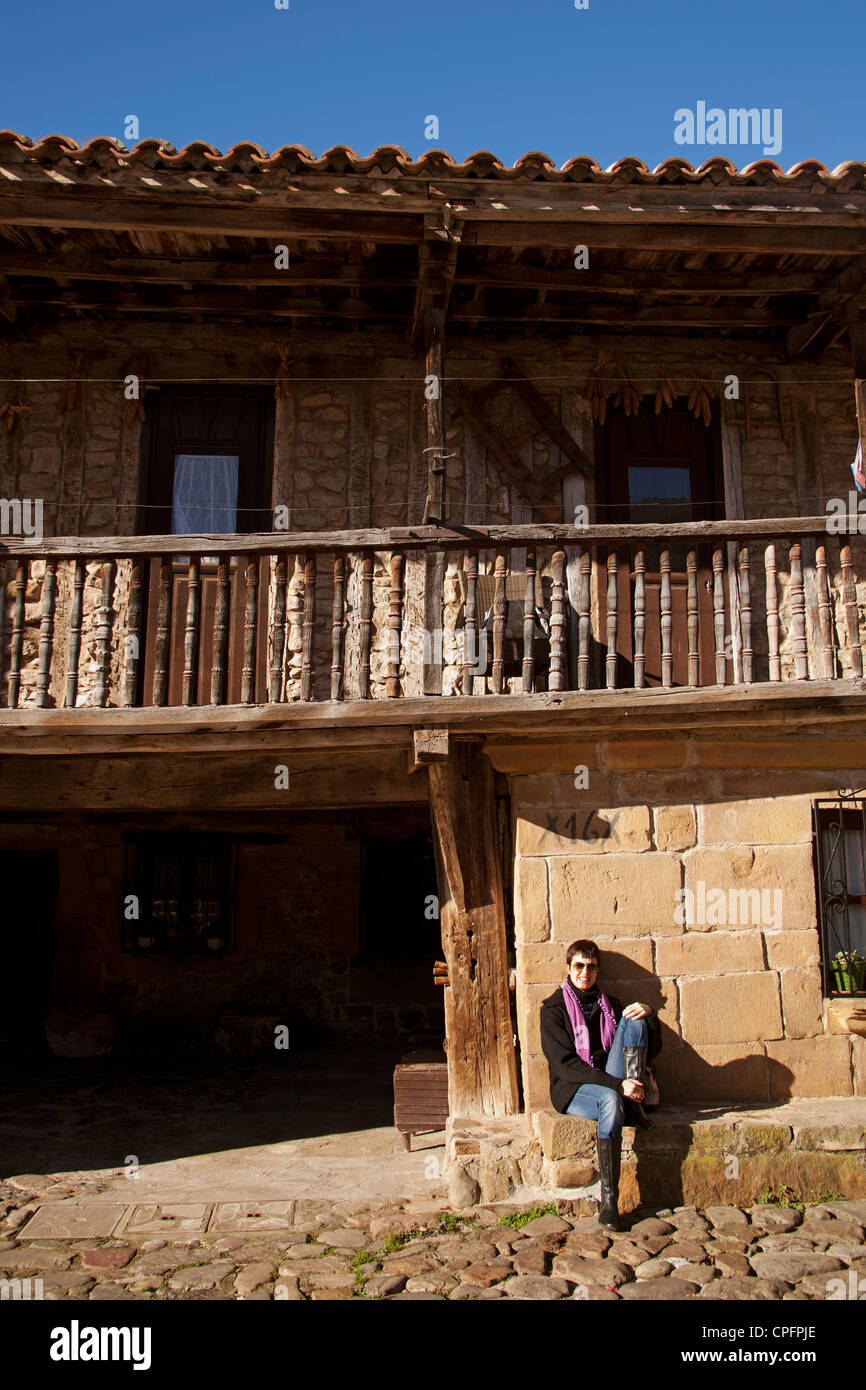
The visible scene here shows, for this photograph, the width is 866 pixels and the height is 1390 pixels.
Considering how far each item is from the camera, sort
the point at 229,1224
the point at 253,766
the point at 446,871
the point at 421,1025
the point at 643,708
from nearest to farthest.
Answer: the point at 229,1224
the point at 643,708
the point at 446,871
the point at 253,766
the point at 421,1025

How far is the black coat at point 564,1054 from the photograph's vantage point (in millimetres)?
4855

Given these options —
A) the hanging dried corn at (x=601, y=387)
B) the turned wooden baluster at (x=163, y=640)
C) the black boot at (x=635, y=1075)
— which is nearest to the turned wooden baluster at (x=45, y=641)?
the turned wooden baluster at (x=163, y=640)

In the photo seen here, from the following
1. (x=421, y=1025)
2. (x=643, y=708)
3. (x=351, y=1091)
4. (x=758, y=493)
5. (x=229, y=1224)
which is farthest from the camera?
(x=421, y=1025)

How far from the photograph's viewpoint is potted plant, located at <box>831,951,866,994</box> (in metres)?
5.45

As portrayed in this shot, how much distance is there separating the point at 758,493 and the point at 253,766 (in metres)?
3.76

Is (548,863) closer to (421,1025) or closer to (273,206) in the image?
(273,206)

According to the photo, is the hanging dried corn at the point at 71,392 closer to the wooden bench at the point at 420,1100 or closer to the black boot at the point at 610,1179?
the wooden bench at the point at 420,1100

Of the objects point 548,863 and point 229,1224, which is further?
point 548,863

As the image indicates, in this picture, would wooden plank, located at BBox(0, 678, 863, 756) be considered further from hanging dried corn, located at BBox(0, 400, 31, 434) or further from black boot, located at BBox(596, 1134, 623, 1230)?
hanging dried corn, located at BBox(0, 400, 31, 434)

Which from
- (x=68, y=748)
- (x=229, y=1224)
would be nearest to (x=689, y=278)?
(x=68, y=748)

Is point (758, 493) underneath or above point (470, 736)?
above

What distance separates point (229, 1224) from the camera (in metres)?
4.90

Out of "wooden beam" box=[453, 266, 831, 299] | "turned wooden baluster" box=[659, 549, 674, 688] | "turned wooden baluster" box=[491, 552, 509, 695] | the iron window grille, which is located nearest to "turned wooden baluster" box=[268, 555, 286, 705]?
"turned wooden baluster" box=[491, 552, 509, 695]

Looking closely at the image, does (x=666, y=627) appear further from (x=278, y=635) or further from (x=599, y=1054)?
(x=599, y=1054)
